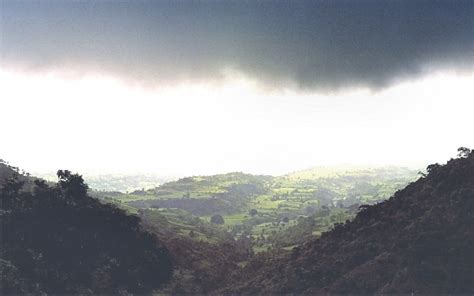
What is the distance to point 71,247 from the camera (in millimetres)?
85062

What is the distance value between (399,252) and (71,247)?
68.0m

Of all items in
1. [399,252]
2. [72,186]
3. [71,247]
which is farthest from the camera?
[72,186]

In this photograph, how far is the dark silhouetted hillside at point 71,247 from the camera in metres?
70.9

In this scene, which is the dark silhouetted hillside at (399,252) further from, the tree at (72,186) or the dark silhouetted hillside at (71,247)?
the tree at (72,186)

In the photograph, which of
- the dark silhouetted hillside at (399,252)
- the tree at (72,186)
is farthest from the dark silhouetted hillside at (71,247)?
the dark silhouetted hillside at (399,252)

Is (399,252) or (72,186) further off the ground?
(72,186)

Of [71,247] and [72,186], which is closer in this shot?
[71,247]

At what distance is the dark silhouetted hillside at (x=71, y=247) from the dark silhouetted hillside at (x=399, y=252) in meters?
22.9

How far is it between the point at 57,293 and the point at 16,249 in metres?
12.4

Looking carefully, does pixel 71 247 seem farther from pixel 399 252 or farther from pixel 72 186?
pixel 399 252

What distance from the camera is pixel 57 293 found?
7000 cm

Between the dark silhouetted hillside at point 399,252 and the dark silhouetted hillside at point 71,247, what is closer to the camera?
the dark silhouetted hillside at point 399,252

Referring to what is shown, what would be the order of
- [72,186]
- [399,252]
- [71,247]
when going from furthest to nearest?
[72,186], [71,247], [399,252]

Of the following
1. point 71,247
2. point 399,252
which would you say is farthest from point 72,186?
point 399,252
